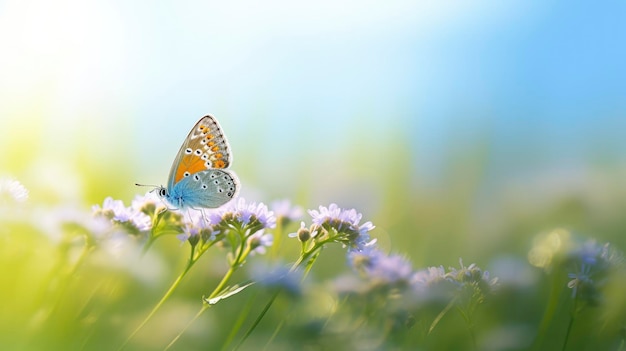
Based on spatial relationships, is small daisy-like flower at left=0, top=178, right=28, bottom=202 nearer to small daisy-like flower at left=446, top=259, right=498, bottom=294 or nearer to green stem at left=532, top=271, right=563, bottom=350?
small daisy-like flower at left=446, top=259, right=498, bottom=294

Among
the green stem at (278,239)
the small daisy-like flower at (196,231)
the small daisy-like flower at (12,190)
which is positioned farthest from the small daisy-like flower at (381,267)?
the small daisy-like flower at (12,190)

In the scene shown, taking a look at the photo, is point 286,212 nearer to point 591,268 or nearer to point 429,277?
point 429,277

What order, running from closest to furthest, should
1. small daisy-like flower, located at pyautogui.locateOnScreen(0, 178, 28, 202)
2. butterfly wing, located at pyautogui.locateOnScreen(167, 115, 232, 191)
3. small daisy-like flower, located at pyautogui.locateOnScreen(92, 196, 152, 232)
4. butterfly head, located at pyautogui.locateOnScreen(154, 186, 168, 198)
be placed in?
small daisy-like flower, located at pyautogui.locateOnScreen(0, 178, 28, 202), small daisy-like flower, located at pyautogui.locateOnScreen(92, 196, 152, 232), butterfly head, located at pyautogui.locateOnScreen(154, 186, 168, 198), butterfly wing, located at pyautogui.locateOnScreen(167, 115, 232, 191)

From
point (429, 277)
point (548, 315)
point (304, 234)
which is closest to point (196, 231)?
point (304, 234)

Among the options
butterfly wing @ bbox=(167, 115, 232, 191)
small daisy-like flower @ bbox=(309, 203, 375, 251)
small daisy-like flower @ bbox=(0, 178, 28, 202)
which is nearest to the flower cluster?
small daisy-like flower @ bbox=(309, 203, 375, 251)

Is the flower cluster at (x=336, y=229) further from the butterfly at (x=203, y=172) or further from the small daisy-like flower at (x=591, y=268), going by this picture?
the small daisy-like flower at (x=591, y=268)

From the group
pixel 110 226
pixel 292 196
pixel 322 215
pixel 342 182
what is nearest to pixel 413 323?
pixel 322 215

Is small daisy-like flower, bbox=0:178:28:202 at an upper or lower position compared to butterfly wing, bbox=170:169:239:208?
lower
